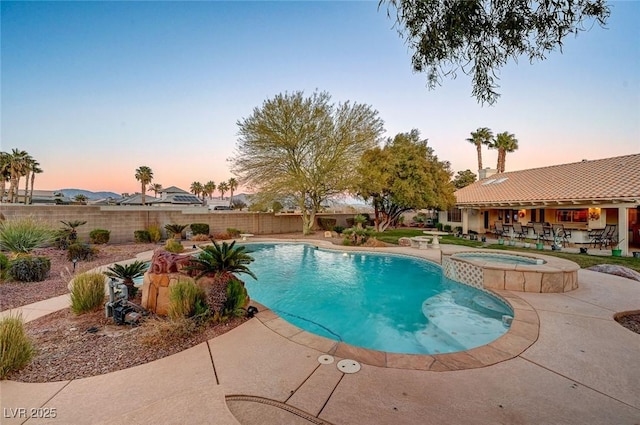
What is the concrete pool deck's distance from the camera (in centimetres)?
222

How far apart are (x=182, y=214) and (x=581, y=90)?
20.2 meters

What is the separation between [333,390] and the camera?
8.58 feet

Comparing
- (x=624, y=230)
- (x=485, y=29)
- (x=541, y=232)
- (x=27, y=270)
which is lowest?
(x=27, y=270)

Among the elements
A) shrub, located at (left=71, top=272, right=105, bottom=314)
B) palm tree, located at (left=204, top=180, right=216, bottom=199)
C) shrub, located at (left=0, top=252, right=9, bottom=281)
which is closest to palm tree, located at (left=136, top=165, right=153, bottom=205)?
palm tree, located at (left=204, top=180, right=216, bottom=199)

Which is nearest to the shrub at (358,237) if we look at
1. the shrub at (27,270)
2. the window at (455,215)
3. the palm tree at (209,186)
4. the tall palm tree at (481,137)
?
the window at (455,215)

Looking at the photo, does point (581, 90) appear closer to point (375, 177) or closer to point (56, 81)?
point (375, 177)

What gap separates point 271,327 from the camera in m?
4.20

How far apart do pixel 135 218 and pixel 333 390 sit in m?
16.0

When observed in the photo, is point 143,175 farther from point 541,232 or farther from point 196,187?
point 541,232

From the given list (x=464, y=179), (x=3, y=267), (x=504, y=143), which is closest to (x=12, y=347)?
(x=3, y=267)

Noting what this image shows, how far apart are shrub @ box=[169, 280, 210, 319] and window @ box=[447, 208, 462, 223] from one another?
71.2 feet

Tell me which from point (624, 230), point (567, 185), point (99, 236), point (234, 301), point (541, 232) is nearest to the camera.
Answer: point (234, 301)

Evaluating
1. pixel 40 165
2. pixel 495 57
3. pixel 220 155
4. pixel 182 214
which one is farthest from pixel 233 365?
pixel 40 165

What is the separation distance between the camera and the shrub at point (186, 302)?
4.05 m
